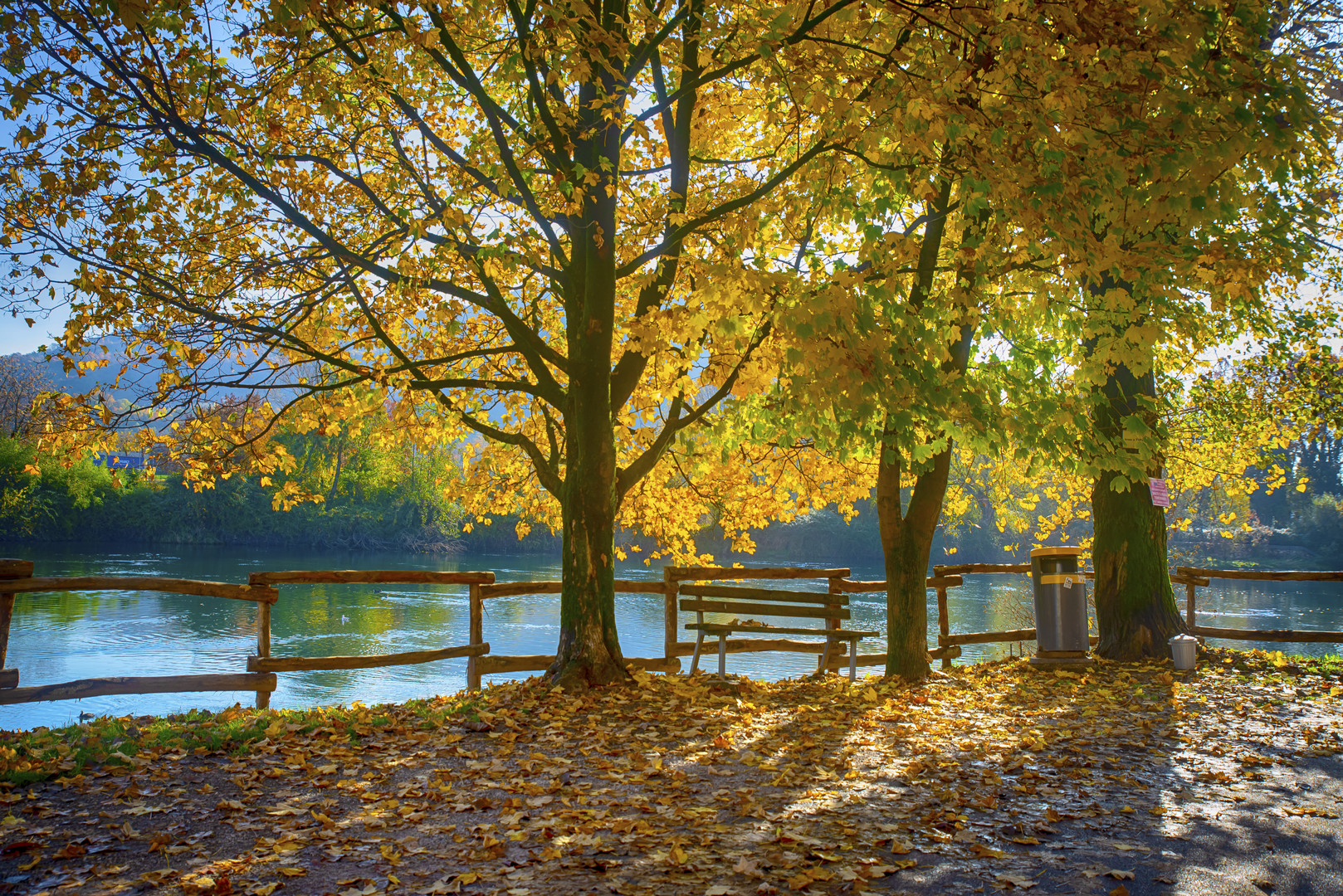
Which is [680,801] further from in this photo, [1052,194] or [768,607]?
[768,607]

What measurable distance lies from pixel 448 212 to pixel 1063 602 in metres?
7.93

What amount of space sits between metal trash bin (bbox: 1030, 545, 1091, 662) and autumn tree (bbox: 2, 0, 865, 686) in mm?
4401

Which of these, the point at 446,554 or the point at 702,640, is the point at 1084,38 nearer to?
the point at 702,640

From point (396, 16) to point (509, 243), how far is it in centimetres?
219

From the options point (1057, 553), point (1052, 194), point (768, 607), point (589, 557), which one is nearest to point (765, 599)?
point (768, 607)

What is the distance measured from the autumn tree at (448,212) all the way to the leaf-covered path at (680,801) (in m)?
2.06

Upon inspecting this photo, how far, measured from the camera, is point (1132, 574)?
33.9ft

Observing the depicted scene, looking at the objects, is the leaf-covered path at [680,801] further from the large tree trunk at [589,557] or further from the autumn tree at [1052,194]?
the autumn tree at [1052,194]

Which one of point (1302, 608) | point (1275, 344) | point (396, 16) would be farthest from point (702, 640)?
point (1302, 608)

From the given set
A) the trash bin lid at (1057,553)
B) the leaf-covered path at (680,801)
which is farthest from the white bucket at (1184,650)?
the leaf-covered path at (680,801)

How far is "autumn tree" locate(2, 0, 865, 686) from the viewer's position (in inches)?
271

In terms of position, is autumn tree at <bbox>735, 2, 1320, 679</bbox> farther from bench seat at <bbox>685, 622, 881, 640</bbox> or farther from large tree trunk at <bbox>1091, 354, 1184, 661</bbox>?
large tree trunk at <bbox>1091, 354, 1184, 661</bbox>

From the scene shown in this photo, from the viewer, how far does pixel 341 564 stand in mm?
47281

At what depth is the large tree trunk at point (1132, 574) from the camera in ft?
33.7
